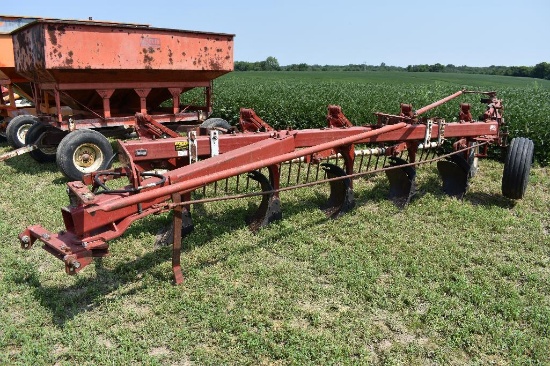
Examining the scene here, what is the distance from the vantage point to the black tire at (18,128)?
8695 mm

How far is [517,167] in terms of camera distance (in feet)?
17.5

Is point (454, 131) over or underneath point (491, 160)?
over

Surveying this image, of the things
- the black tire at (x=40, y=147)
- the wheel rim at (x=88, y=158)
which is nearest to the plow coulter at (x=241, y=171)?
the wheel rim at (x=88, y=158)

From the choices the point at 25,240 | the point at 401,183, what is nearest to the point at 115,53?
the point at 25,240

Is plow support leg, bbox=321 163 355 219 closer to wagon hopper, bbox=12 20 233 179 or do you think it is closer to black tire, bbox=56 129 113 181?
wagon hopper, bbox=12 20 233 179

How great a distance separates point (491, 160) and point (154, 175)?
6.77 meters

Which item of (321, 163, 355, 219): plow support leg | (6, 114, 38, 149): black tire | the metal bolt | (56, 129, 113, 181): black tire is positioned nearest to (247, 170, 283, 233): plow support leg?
(321, 163, 355, 219): plow support leg

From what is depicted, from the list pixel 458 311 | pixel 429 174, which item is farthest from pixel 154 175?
pixel 429 174

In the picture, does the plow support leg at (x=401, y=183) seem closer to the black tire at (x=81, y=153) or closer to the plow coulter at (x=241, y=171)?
the plow coulter at (x=241, y=171)

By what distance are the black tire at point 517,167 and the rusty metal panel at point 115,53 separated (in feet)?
15.8

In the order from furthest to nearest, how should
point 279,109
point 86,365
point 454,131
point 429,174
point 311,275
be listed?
point 279,109 → point 429,174 → point 454,131 → point 311,275 → point 86,365

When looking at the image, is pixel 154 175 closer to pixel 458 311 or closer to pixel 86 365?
pixel 86 365

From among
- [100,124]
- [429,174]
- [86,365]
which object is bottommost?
[86,365]

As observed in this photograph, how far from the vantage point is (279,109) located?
1069 centimetres
